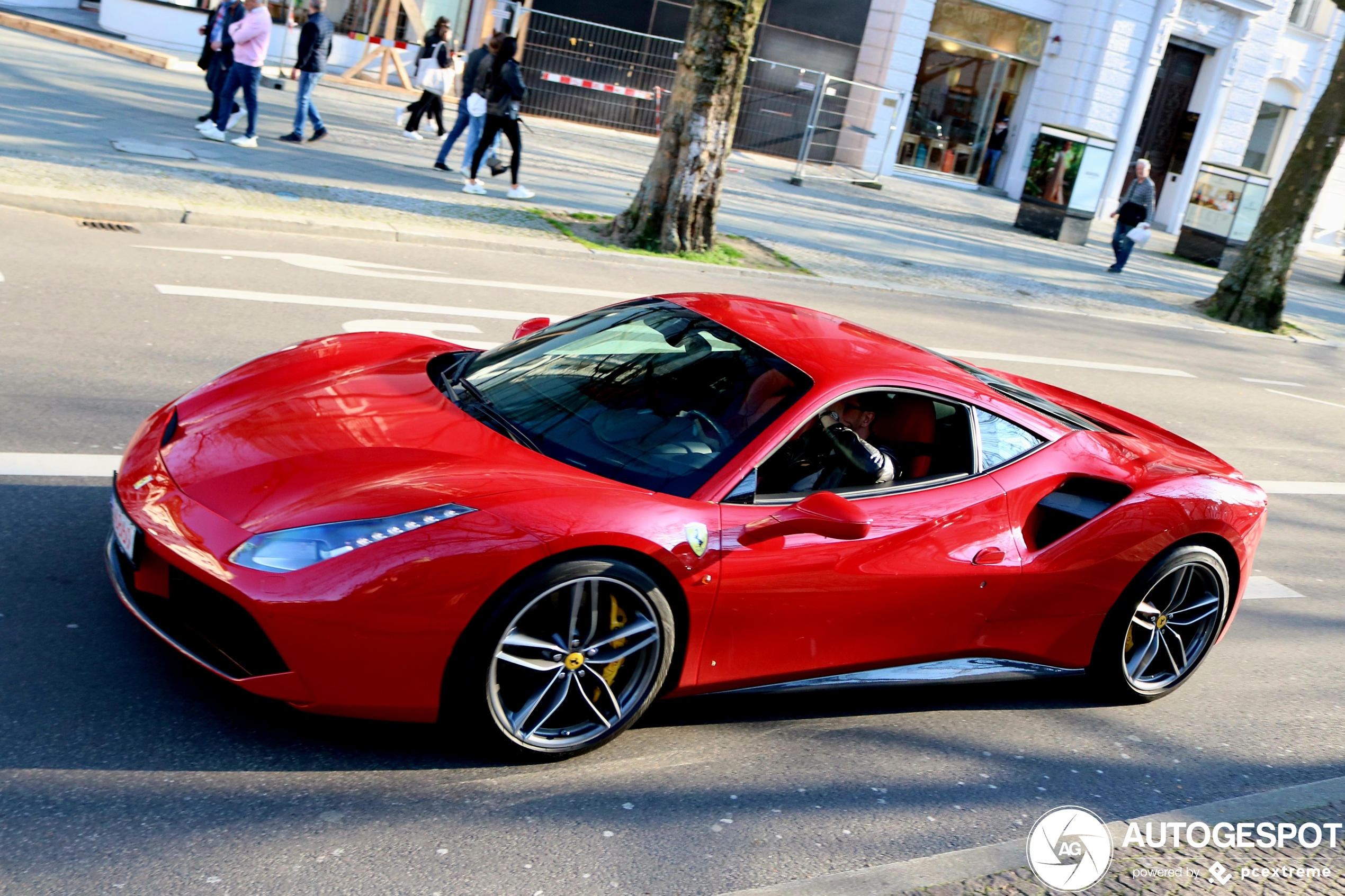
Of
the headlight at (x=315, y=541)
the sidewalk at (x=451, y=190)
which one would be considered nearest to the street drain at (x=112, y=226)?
the sidewalk at (x=451, y=190)

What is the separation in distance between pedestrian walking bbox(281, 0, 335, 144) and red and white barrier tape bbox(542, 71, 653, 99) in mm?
9664

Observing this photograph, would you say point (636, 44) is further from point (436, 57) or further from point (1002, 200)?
point (1002, 200)

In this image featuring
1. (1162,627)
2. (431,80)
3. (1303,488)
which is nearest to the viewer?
(1162,627)

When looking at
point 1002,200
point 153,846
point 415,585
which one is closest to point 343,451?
point 415,585

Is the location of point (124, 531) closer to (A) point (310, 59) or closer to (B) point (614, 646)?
(B) point (614, 646)

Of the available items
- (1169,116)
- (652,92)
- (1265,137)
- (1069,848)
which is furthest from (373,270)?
(1265,137)

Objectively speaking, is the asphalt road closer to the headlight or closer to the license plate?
the license plate

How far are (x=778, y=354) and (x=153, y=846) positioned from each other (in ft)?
8.49

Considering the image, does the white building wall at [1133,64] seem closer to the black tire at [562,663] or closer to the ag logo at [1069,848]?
the ag logo at [1069,848]

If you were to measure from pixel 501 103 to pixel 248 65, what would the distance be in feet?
9.66

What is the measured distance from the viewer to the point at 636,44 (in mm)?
24984

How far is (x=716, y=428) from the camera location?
416 cm

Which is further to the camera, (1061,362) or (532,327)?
(1061,362)

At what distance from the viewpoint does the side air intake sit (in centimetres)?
461
